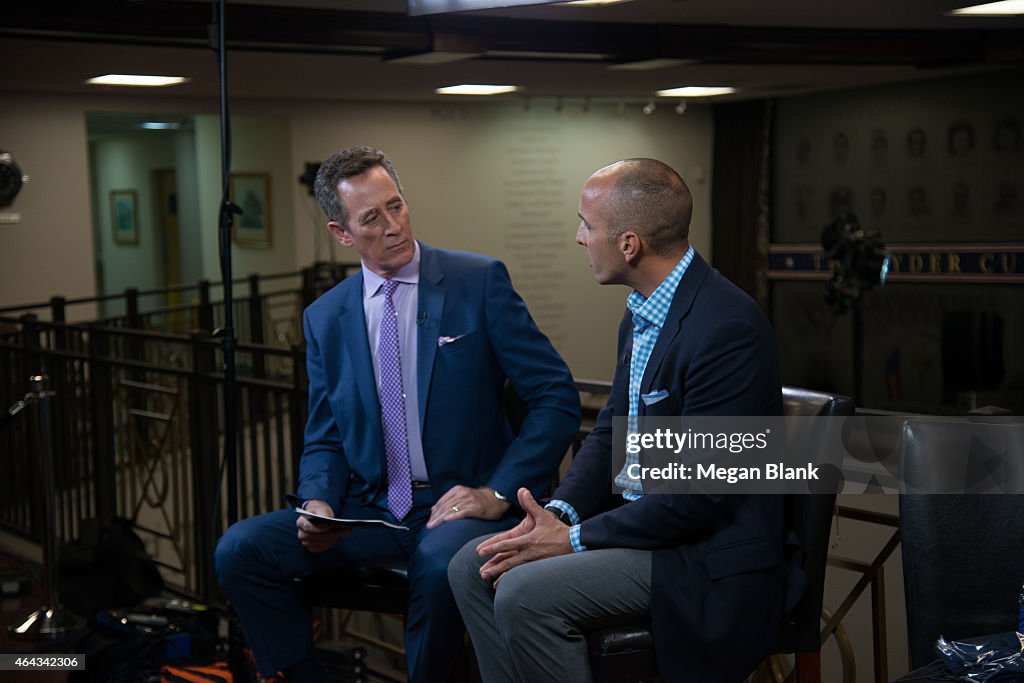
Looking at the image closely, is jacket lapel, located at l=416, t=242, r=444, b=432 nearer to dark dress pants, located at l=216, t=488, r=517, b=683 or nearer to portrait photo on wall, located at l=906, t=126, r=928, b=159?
dark dress pants, located at l=216, t=488, r=517, b=683

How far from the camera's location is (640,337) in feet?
7.29

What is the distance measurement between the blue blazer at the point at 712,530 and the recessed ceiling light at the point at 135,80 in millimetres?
5899

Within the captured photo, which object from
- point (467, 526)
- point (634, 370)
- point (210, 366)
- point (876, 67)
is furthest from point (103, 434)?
point (876, 67)

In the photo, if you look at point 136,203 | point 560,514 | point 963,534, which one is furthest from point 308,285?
point 963,534

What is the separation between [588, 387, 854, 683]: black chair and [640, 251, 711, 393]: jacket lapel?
0.89 feet

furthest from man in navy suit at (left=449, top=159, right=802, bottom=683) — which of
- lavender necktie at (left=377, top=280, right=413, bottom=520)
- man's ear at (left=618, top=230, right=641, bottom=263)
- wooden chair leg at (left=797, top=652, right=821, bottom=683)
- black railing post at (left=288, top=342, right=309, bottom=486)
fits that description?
black railing post at (left=288, top=342, right=309, bottom=486)

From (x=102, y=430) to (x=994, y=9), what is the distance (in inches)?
187

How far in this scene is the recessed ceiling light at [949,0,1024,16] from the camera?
17.0ft

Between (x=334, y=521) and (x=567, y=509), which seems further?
(x=334, y=521)

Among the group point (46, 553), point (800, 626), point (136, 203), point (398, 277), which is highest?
point (136, 203)

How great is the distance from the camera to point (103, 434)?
16.5 feet

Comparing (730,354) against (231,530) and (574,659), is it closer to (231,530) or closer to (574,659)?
(574,659)

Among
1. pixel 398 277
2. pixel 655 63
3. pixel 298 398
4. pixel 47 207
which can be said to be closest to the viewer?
pixel 398 277

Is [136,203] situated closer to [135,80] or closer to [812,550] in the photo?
[135,80]
